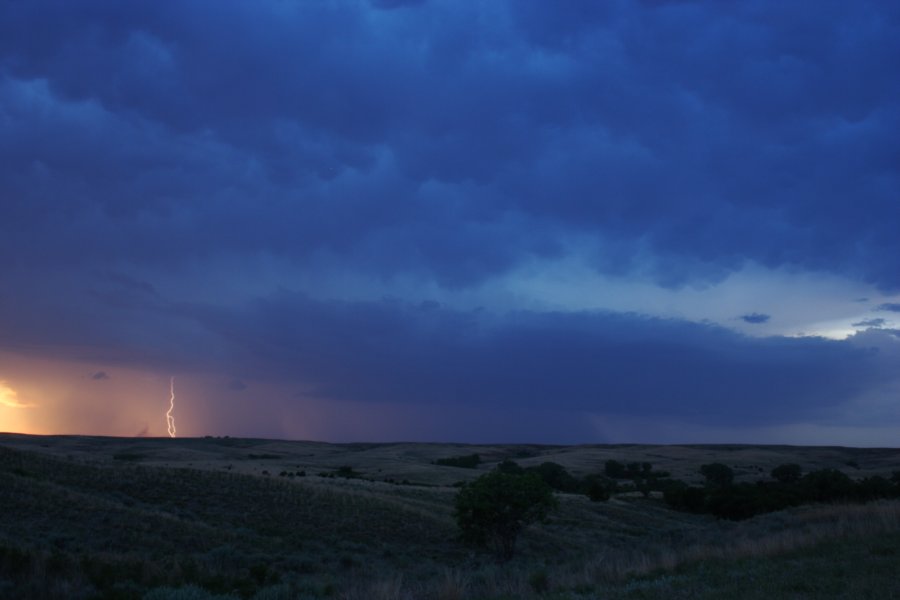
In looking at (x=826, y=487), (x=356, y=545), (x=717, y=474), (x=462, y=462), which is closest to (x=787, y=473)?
(x=717, y=474)

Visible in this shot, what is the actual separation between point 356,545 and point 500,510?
738cm

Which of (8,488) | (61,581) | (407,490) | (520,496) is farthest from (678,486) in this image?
(61,581)

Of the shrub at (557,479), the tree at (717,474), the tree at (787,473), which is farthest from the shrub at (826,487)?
the shrub at (557,479)

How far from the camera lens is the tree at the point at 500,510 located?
33938mm

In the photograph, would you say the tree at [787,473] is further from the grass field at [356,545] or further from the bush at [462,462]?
the bush at [462,462]

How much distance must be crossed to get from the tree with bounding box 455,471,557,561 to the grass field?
115 cm

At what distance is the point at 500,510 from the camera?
34000 millimetres

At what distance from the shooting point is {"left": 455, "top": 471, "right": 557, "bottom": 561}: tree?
33.9m

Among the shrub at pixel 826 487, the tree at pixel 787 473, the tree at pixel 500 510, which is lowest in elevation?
the tree at pixel 787 473

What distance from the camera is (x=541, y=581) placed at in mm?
15086

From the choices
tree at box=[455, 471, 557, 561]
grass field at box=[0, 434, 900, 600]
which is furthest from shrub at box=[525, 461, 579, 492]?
A: tree at box=[455, 471, 557, 561]

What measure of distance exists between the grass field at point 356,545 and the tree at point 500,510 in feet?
3.76

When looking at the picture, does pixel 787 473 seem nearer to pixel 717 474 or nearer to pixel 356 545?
pixel 717 474

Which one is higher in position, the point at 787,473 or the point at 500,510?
the point at 500,510
